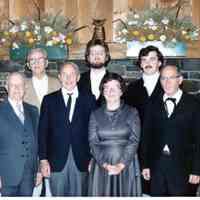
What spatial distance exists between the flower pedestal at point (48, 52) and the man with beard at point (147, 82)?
3.88 ft

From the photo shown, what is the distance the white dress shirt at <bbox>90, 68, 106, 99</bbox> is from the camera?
159 inches

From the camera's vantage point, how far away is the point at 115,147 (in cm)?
346

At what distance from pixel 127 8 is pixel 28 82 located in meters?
1.46

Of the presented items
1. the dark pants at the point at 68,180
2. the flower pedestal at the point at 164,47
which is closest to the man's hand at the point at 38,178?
the dark pants at the point at 68,180

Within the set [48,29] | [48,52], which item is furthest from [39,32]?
[48,52]

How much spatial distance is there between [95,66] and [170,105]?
748 millimetres

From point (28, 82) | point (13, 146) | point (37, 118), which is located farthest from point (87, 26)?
point (13, 146)

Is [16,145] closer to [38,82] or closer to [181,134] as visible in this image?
[38,82]

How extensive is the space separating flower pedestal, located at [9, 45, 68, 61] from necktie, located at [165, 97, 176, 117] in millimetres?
1611

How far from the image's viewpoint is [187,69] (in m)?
4.85

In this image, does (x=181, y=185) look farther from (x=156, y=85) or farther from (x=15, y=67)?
(x=15, y=67)

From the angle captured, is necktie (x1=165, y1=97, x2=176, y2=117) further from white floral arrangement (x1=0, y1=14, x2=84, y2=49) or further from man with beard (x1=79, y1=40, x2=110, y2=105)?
white floral arrangement (x1=0, y1=14, x2=84, y2=49)

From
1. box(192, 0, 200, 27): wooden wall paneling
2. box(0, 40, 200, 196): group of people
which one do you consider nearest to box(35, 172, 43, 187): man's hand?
box(0, 40, 200, 196): group of people

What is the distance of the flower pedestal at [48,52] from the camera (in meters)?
4.80
